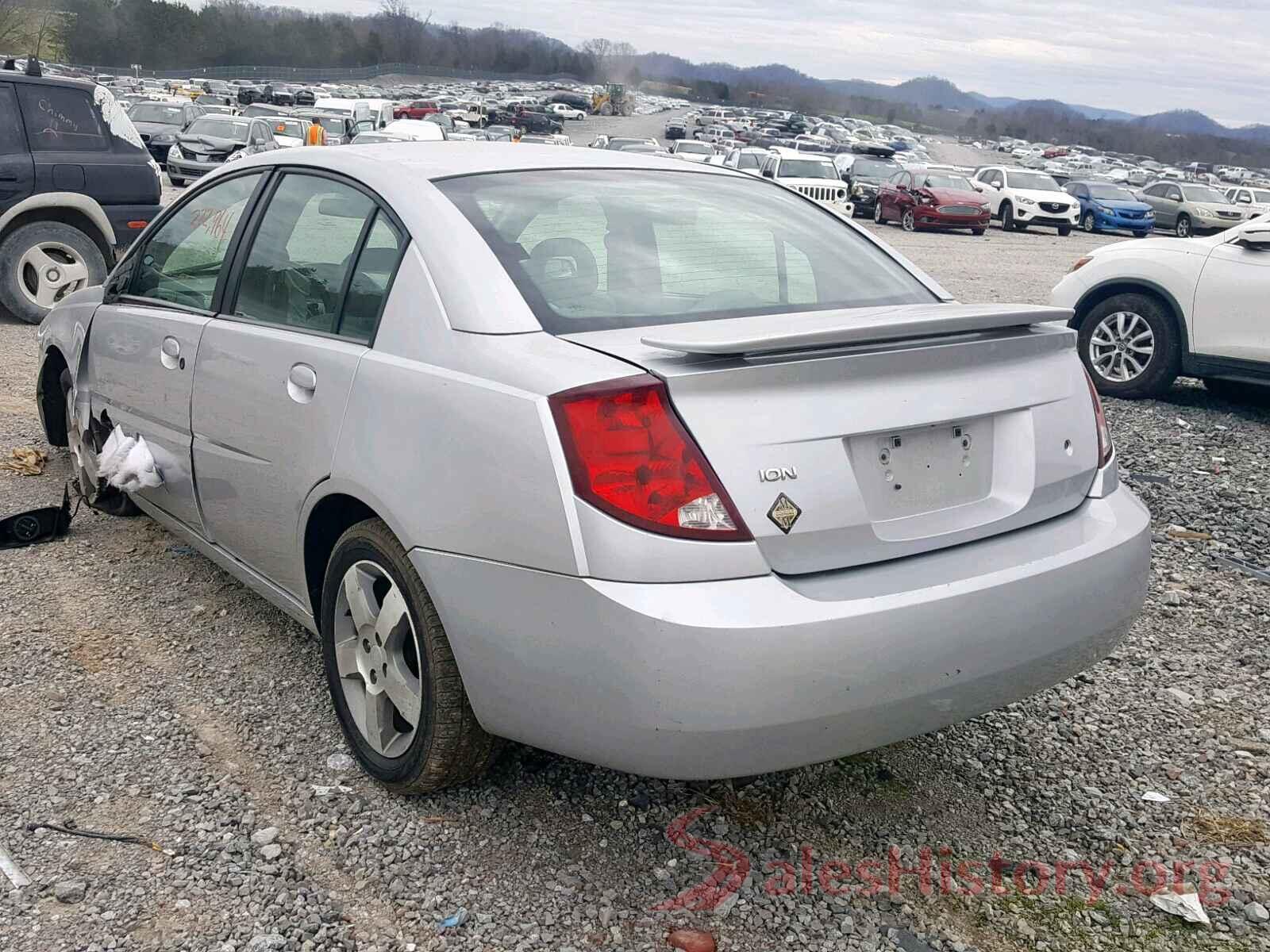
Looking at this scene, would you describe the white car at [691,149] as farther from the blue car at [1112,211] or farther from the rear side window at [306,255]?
the rear side window at [306,255]

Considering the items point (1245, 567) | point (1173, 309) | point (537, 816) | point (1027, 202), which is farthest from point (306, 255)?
point (1027, 202)

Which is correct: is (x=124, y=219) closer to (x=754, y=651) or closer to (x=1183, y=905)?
(x=754, y=651)

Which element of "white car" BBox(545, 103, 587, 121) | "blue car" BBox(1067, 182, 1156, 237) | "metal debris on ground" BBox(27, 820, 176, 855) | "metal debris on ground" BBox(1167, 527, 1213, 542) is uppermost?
"metal debris on ground" BBox(27, 820, 176, 855)

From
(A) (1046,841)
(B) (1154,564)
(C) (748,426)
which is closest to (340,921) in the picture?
(C) (748,426)

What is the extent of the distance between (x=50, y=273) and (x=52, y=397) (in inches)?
193

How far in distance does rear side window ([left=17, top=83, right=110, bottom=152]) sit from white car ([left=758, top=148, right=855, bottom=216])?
63.9 ft

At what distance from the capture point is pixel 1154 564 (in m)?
5.19

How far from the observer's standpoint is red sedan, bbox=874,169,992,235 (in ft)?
89.4

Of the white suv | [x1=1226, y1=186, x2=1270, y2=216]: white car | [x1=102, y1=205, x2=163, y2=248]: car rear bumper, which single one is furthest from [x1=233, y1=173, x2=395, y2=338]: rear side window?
[x1=1226, y1=186, x2=1270, y2=216]: white car

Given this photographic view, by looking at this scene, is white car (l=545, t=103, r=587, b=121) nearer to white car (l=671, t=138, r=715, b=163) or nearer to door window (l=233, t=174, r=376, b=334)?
white car (l=671, t=138, r=715, b=163)

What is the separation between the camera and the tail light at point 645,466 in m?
2.41

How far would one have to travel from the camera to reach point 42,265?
32.3ft

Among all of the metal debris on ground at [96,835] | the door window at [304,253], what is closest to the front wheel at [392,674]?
the metal debris on ground at [96,835]

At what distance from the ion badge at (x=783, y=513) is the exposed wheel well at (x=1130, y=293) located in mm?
6175
